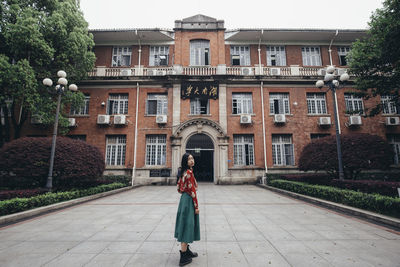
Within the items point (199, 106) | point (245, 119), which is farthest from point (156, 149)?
point (245, 119)

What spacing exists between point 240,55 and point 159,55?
7366 mm

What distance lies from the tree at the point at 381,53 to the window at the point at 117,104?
1640 cm

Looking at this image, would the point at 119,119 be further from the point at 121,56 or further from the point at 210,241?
the point at 210,241

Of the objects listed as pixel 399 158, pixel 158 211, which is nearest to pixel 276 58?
pixel 399 158

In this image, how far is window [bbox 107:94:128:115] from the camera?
52.1 feet

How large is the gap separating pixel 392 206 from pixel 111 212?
8680mm

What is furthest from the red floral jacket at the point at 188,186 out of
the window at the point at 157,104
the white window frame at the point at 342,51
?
the white window frame at the point at 342,51

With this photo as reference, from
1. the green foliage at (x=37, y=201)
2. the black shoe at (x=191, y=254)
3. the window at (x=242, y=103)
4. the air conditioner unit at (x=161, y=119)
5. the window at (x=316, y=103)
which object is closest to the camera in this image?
the black shoe at (x=191, y=254)

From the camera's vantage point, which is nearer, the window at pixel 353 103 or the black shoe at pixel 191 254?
the black shoe at pixel 191 254

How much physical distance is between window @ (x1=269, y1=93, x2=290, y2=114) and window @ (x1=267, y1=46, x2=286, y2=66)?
10.2 ft

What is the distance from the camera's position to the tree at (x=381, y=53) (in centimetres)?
939

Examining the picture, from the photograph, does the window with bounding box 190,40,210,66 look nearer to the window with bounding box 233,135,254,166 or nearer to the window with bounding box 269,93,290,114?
the window with bounding box 269,93,290,114

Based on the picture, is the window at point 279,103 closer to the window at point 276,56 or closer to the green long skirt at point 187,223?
the window at point 276,56

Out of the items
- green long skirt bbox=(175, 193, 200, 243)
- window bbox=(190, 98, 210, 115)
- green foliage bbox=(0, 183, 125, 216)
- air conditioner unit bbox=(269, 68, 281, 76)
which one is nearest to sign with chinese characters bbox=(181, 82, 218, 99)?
window bbox=(190, 98, 210, 115)
